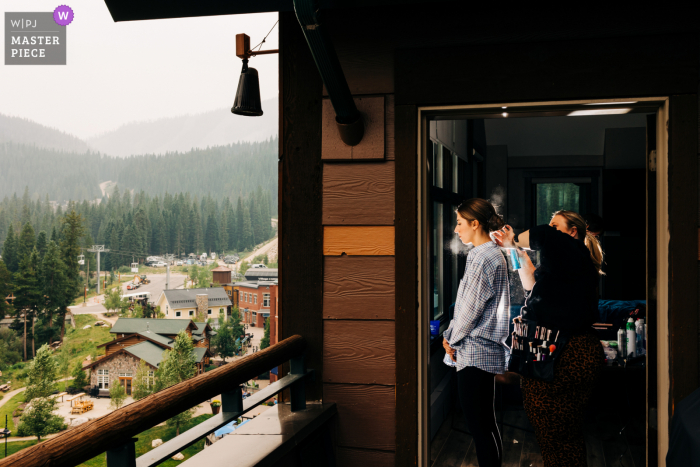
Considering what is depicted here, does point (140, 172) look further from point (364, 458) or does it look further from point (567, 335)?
point (567, 335)

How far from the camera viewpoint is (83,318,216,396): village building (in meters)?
34.5

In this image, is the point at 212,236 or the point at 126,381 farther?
the point at 212,236

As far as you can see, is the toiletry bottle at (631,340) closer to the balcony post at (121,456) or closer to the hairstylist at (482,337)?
the hairstylist at (482,337)

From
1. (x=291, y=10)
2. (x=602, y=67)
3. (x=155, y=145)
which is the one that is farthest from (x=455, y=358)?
(x=155, y=145)

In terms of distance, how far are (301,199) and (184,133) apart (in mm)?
51632

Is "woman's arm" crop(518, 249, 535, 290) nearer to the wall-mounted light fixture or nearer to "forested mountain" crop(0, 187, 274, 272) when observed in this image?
the wall-mounted light fixture

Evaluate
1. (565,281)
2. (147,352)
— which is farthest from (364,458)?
(147,352)

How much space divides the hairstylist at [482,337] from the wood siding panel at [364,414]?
1.51 ft

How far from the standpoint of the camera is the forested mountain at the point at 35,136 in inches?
1783

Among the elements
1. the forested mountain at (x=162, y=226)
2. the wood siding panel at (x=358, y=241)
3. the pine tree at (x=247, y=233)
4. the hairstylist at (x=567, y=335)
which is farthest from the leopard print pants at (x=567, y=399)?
the pine tree at (x=247, y=233)

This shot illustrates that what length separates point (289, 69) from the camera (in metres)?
2.06

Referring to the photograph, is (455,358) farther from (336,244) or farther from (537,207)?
(537,207)

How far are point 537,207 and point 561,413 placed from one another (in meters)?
3.38

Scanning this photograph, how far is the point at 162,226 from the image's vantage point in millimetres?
38875
